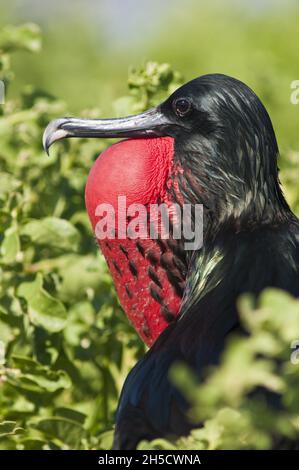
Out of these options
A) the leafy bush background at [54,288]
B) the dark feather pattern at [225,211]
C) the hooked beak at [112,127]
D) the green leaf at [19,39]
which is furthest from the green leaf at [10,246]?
the green leaf at [19,39]

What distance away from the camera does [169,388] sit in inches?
93.3

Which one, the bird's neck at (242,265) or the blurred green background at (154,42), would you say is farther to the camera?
the blurred green background at (154,42)

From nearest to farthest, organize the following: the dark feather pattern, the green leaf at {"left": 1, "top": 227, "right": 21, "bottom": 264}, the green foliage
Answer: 1. the green foliage
2. the dark feather pattern
3. the green leaf at {"left": 1, "top": 227, "right": 21, "bottom": 264}

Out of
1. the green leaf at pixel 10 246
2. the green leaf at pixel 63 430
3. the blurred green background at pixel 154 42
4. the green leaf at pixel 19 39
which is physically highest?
the blurred green background at pixel 154 42

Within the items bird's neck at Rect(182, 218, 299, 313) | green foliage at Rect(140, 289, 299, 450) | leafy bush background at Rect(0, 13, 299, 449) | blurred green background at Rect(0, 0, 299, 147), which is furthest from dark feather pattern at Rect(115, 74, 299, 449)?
blurred green background at Rect(0, 0, 299, 147)

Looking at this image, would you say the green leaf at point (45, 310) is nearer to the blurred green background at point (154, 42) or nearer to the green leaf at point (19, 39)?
the green leaf at point (19, 39)

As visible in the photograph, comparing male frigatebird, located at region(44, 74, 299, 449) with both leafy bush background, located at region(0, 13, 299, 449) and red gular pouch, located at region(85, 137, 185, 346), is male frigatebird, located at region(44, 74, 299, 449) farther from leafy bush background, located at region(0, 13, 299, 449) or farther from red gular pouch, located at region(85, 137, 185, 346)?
leafy bush background, located at region(0, 13, 299, 449)

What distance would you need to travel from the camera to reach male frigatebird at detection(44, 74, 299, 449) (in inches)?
99.2

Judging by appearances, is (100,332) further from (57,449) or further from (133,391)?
(133,391)

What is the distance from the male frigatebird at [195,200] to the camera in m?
2.52

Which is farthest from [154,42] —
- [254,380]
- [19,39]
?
[254,380]

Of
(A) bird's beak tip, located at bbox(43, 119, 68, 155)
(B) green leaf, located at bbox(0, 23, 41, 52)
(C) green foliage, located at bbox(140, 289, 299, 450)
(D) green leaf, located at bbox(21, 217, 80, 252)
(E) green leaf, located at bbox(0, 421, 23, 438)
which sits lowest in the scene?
(C) green foliage, located at bbox(140, 289, 299, 450)
